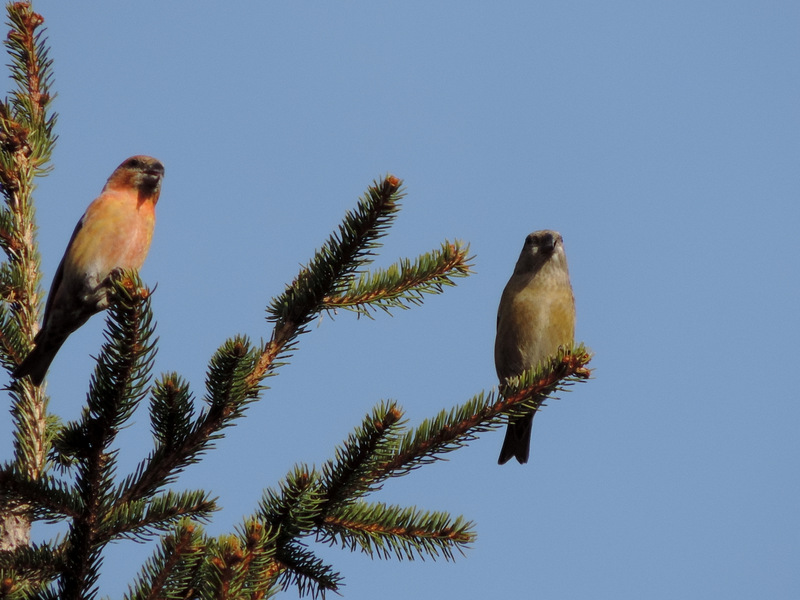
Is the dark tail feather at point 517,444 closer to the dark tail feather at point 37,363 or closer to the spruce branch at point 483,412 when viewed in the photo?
the spruce branch at point 483,412

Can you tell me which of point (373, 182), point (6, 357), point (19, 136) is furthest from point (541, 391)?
point (19, 136)

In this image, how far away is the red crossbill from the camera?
6.23 meters

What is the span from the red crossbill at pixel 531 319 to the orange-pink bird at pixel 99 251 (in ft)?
9.51

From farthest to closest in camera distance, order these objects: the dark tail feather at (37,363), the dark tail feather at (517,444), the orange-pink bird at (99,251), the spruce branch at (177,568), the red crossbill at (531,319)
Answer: the red crossbill at (531,319) < the dark tail feather at (517,444) < the orange-pink bird at (99,251) < the dark tail feather at (37,363) < the spruce branch at (177,568)

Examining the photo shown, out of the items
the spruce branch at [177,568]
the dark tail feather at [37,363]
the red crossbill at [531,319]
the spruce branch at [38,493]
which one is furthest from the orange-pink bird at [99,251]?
the red crossbill at [531,319]

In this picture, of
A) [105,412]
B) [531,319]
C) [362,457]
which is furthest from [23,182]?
[531,319]

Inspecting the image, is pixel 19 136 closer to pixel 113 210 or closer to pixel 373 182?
pixel 113 210

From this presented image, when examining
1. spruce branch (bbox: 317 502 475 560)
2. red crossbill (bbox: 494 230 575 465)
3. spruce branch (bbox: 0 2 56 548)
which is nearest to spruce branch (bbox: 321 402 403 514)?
spruce branch (bbox: 317 502 475 560)

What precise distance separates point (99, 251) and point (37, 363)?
119 centimetres

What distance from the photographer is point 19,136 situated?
3611 millimetres

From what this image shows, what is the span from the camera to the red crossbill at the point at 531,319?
20.4 feet

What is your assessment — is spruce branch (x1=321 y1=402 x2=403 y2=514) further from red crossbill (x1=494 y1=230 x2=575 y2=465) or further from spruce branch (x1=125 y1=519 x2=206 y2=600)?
red crossbill (x1=494 y1=230 x2=575 y2=465)

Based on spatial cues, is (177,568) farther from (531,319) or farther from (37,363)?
(531,319)

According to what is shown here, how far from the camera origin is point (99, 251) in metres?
4.42
